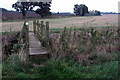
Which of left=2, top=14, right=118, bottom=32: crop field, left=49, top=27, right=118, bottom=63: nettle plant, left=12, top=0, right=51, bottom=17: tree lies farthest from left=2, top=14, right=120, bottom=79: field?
left=12, top=0, right=51, bottom=17: tree

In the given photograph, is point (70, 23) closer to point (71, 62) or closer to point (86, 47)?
point (86, 47)

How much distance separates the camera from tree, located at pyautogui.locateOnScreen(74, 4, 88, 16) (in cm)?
3666

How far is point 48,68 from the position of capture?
16.4ft

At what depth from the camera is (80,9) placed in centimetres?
3875

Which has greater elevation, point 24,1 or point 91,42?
point 24,1

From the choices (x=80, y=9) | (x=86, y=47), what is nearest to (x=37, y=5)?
(x=80, y=9)

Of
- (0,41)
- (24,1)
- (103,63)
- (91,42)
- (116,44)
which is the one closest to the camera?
(103,63)

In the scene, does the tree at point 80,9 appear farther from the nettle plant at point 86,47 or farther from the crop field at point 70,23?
the nettle plant at point 86,47

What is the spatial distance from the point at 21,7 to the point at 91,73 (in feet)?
110

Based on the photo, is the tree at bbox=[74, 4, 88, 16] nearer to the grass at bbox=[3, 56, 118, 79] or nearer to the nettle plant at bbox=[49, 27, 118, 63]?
the nettle plant at bbox=[49, 27, 118, 63]

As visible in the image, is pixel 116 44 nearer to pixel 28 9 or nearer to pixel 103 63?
pixel 103 63

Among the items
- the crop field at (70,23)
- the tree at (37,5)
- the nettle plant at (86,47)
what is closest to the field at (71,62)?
the nettle plant at (86,47)

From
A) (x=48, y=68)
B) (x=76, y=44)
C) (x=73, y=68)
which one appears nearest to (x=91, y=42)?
(x=76, y=44)

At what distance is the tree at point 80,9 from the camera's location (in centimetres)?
3666
